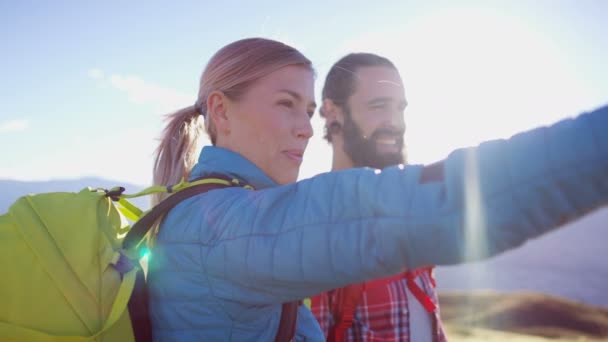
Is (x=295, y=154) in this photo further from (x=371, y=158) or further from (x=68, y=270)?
(x=371, y=158)

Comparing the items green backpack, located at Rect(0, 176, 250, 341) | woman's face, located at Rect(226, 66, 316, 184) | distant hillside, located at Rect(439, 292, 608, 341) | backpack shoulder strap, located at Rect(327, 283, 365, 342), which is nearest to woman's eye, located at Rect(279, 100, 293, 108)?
woman's face, located at Rect(226, 66, 316, 184)

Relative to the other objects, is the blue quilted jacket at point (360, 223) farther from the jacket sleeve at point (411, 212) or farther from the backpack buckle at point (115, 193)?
the backpack buckle at point (115, 193)

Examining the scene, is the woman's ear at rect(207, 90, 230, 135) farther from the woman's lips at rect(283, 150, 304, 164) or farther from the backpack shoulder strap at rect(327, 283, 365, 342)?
the backpack shoulder strap at rect(327, 283, 365, 342)

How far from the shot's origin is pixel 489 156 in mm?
827

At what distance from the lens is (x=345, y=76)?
4074 mm

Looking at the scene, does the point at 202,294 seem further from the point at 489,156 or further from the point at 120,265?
the point at 489,156

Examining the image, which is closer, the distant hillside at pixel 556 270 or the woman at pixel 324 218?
the woman at pixel 324 218

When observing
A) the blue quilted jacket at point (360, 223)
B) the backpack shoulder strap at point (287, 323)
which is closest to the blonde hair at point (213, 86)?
the blue quilted jacket at point (360, 223)

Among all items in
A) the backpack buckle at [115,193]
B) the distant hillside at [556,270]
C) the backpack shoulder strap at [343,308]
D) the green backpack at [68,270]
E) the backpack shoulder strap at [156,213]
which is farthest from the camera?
the distant hillside at [556,270]

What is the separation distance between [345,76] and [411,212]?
3336 millimetres

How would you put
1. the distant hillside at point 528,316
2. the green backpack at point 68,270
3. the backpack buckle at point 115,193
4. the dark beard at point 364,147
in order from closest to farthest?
the green backpack at point 68,270 < the backpack buckle at point 115,193 < the dark beard at point 364,147 < the distant hillside at point 528,316

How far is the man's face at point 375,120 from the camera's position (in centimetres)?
376

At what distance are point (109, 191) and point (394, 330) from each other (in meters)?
1.95

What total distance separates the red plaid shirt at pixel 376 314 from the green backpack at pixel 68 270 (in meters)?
1.52
